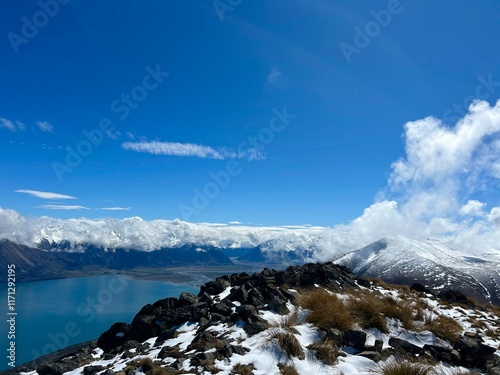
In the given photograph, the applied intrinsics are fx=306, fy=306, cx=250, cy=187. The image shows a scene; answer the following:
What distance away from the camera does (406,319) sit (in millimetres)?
13883

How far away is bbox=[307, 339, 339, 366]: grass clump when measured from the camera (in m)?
10.5

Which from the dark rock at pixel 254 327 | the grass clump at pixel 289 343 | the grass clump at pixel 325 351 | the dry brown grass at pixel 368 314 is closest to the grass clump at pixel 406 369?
the grass clump at pixel 325 351

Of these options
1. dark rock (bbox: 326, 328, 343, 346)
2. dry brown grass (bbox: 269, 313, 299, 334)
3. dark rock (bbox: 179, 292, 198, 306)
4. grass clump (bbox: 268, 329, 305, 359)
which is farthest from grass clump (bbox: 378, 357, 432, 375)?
dark rock (bbox: 179, 292, 198, 306)

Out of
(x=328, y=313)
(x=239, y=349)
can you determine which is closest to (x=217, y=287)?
(x=328, y=313)

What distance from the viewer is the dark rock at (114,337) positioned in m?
18.3

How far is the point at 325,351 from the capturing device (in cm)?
1067

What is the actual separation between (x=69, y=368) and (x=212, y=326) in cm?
670

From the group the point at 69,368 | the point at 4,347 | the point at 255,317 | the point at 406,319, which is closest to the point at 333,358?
the point at 255,317

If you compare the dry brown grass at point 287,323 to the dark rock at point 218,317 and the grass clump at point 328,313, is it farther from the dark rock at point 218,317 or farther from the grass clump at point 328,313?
the dark rock at point 218,317

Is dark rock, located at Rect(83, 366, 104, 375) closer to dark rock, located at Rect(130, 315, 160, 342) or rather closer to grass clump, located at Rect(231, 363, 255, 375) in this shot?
dark rock, located at Rect(130, 315, 160, 342)

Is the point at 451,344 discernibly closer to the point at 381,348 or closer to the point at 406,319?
the point at 406,319

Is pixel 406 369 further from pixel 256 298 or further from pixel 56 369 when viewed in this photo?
pixel 56 369

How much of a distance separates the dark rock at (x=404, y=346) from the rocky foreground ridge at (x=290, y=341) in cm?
4

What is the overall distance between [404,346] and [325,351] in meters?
3.57
